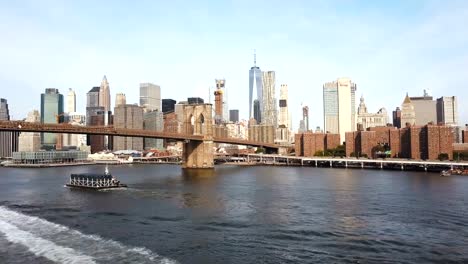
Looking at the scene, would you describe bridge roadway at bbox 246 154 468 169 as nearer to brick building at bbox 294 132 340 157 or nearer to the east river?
brick building at bbox 294 132 340 157

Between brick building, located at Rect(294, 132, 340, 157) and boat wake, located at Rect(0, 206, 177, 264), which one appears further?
brick building, located at Rect(294, 132, 340, 157)

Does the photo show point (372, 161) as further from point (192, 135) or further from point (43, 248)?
point (43, 248)

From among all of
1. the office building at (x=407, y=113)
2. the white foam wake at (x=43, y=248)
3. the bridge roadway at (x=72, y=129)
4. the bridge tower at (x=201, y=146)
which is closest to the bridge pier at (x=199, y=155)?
the bridge tower at (x=201, y=146)

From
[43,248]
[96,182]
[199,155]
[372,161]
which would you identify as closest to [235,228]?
[43,248]

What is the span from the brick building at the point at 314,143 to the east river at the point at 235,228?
9965 cm

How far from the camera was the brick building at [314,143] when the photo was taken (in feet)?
486

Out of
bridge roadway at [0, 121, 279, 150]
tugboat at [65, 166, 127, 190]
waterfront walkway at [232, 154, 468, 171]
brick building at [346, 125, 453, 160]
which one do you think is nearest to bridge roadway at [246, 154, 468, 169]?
waterfront walkway at [232, 154, 468, 171]

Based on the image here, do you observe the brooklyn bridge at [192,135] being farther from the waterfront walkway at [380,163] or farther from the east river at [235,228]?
the east river at [235,228]

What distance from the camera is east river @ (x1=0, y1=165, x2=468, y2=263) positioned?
2283 cm

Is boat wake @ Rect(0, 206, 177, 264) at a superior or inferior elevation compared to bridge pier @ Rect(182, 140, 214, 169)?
inferior

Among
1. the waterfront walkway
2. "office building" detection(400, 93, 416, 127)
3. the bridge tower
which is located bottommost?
the waterfront walkway

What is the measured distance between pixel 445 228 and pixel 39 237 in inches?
1049

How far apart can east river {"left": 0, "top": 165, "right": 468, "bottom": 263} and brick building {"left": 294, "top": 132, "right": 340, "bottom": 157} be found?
99654 millimetres

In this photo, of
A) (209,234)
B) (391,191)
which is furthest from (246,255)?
(391,191)
